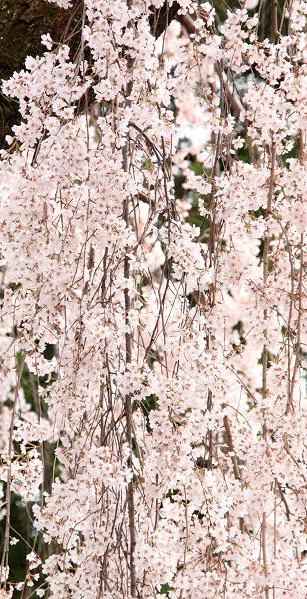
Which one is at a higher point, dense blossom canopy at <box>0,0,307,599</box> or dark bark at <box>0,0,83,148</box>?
dark bark at <box>0,0,83,148</box>

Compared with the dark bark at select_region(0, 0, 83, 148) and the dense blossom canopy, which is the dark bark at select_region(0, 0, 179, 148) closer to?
the dark bark at select_region(0, 0, 83, 148)

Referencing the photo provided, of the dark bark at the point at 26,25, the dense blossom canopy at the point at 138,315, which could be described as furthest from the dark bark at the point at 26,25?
the dense blossom canopy at the point at 138,315

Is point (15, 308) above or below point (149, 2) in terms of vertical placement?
below

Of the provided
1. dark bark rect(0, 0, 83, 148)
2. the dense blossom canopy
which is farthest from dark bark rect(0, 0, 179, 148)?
the dense blossom canopy

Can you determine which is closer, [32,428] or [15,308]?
[15,308]

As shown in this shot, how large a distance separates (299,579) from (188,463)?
41 centimetres

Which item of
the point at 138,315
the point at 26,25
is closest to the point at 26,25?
the point at 26,25

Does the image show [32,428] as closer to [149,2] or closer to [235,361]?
[235,361]

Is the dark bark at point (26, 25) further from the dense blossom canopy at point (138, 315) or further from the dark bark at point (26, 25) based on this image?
the dense blossom canopy at point (138, 315)

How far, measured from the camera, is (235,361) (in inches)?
73.5

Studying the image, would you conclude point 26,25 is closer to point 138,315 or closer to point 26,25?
point 26,25

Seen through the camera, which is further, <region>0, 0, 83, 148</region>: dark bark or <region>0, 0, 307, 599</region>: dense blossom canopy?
<region>0, 0, 83, 148</region>: dark bark

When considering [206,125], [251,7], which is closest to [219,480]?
[206,125]

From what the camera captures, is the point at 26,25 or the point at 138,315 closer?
the point at 138,315
